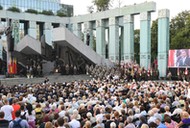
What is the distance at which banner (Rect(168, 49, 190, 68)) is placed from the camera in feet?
88.4

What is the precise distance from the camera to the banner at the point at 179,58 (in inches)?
1061

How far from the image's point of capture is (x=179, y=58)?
27609mm

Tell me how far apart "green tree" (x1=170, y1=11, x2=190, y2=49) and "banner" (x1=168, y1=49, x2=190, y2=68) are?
12.6 metres

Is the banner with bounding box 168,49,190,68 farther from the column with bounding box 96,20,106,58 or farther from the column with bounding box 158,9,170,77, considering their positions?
the column with bounding box 96,20,106,58

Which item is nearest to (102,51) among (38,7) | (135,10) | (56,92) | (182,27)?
(135,10)

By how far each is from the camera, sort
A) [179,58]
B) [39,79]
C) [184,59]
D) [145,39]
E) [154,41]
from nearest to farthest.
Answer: [39,79] < [184,59] < [179,58] < [145,39] < [154,41]

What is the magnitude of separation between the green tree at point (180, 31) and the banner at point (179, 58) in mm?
12632

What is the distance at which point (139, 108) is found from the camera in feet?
27.6

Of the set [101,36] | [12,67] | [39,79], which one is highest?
[101,36]

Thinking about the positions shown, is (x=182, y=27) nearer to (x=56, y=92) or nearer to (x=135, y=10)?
(x=135, y=10)

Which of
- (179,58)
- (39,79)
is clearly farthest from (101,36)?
(39,79)

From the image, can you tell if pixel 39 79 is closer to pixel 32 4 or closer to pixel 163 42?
pixel 163 42

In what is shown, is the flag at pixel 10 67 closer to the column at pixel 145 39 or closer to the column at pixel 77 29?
the column at pixel 77 29

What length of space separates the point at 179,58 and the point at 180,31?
1540 centimetres
